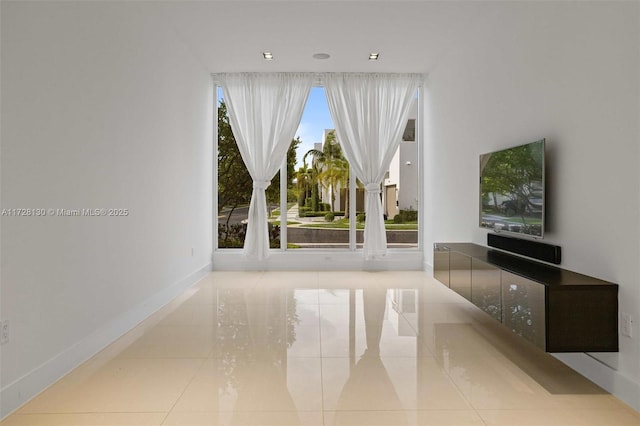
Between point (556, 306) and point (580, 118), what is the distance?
1.28m

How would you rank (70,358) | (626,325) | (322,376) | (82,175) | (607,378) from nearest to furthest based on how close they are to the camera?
1. (626,325)
2. (607,378)
3. (322,376)
4. (70,358)
5. (82,175)

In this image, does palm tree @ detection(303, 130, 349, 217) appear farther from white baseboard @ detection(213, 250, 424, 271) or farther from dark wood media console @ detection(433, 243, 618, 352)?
dark wood media console @ detection(433, 243, 618, 352)

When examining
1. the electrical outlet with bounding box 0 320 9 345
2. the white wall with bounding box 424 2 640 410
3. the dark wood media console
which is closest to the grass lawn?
the white wall with bounding box 424 2 640 410

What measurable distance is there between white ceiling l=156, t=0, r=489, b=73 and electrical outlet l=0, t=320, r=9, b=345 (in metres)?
3.20

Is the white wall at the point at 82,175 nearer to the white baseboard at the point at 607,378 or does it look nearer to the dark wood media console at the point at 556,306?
the dark wood media console at the point at 556,306

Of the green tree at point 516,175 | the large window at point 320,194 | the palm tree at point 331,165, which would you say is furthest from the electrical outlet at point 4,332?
the palm tree at point 331,165

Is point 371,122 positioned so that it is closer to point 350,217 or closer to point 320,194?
point 320,194

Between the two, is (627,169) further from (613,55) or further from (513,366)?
(513,366)

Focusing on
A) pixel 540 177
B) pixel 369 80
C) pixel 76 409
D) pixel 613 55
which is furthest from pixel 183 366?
pixel 369 80

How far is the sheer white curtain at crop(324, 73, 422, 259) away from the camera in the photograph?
6.57 metres

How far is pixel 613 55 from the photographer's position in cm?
251

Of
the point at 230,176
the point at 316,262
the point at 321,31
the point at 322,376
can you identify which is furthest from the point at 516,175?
the point at 230,176

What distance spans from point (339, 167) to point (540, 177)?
13.1 feet

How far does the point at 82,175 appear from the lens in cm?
302
